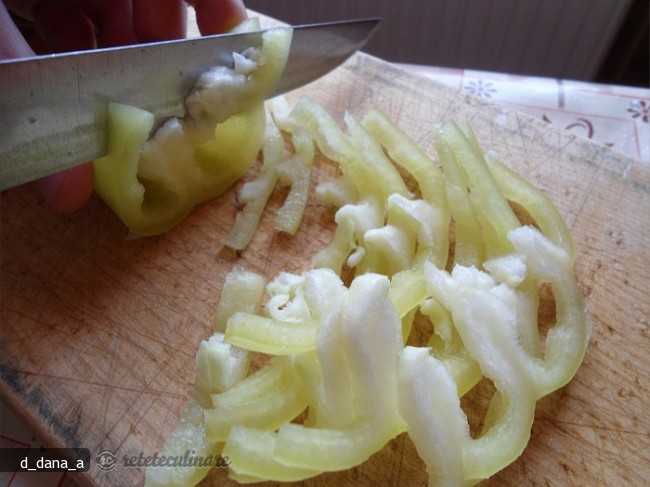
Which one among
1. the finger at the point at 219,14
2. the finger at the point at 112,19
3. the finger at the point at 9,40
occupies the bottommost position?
the finger at the point at 112,19

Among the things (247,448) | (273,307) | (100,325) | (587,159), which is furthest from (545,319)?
(100,325)

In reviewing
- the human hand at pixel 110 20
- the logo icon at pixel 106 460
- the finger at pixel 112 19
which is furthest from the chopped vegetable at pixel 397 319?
the finger at pixel 112 19

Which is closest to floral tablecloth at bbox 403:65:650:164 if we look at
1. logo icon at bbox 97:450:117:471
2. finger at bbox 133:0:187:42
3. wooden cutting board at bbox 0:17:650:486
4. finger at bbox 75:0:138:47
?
wooden cutting board at bbox 0:17:650:486

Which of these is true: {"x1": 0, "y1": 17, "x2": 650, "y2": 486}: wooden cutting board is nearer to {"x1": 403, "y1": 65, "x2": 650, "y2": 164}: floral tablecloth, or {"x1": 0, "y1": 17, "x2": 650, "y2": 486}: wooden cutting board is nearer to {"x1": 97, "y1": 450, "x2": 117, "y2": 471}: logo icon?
{"x1": 97, "y1": 450, "x2": 117, "y2": 471}: logo icon

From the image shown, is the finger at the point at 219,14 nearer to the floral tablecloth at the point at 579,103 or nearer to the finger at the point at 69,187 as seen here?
the finger at the point at 69,187

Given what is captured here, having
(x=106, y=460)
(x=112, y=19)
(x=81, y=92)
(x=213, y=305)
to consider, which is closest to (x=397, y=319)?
(x=213, y=305)

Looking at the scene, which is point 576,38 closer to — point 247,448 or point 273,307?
point 273,307

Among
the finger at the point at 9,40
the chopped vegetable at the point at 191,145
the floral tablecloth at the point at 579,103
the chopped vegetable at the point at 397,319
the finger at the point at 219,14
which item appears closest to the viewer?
the chopped vegetable at the point at 397,319
